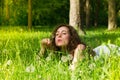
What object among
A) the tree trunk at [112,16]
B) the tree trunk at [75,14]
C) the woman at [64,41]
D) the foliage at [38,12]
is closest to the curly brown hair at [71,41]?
the woman at [64,41]

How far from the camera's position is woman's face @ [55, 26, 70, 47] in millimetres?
6117

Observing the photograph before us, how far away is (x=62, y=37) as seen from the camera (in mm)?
6273

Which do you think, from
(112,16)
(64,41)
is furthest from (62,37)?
(112,16)

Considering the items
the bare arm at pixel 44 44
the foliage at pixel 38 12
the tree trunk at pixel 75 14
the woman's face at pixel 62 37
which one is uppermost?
the woman's face at pixel 62 37

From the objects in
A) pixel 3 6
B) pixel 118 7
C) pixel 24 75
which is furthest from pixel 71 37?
pixel 118 7

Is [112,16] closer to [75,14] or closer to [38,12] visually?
[38,12]

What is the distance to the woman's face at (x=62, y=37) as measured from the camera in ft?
20.1

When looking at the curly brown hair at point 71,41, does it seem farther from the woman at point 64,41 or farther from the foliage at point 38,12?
the foliage at point 38,12

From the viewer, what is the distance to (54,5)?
4131cm

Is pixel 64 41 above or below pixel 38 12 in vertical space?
above

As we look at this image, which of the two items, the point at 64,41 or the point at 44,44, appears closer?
the point at 64,41

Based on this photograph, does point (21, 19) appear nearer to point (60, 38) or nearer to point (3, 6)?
point (3, 6)

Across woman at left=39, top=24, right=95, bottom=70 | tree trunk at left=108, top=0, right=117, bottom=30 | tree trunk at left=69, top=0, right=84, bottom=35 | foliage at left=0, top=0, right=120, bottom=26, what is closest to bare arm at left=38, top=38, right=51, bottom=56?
woman at left=39, top=24, right=95, bottom=70

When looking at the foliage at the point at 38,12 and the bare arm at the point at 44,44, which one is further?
the foliage at the point at 38,12
